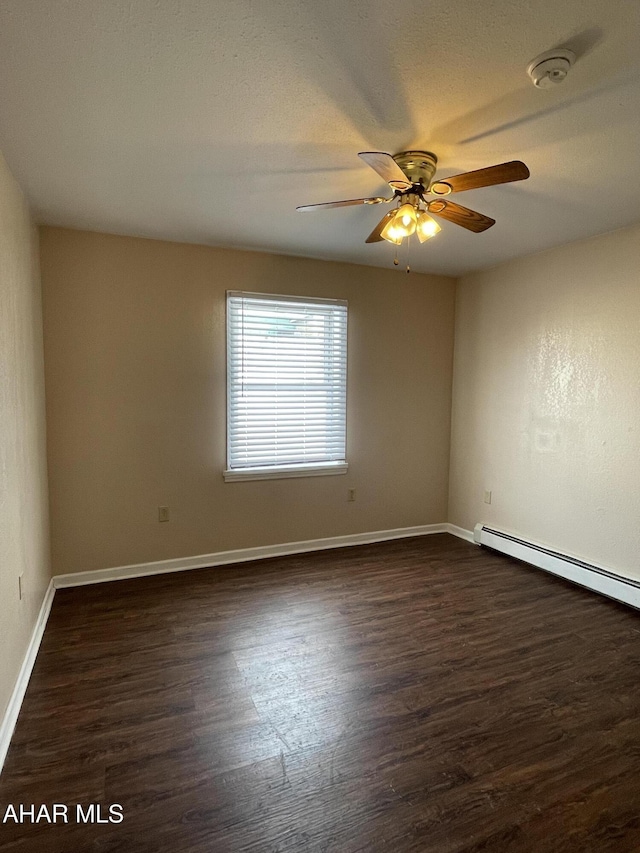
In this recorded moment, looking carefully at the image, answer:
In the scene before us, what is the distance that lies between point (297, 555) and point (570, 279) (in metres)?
3.08

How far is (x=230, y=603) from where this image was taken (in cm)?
308

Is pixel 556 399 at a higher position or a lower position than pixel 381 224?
lower

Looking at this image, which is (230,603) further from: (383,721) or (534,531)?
(534,531)

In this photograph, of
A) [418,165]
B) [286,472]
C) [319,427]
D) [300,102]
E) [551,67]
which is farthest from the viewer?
[319,427]

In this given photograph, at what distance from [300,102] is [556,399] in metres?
2.88

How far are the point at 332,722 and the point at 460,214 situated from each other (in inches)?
95.8

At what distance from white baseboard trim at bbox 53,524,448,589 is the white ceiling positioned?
8.19ft

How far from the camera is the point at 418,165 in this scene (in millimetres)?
2123

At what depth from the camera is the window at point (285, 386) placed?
12.3 ft

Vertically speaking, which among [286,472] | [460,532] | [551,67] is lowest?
[460,532]

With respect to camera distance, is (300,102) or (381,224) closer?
(300,102)

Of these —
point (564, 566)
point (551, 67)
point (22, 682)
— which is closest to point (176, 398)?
point (22, 682)

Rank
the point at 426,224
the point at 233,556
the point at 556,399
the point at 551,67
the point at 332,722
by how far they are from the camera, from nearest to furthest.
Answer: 1. the point at 551,67
2. the point at 332,722
3. the point at 426,224
4. the point at 556,399
5. the point at 233,556

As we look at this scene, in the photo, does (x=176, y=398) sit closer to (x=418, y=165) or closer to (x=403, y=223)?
(x=403, y=223)
